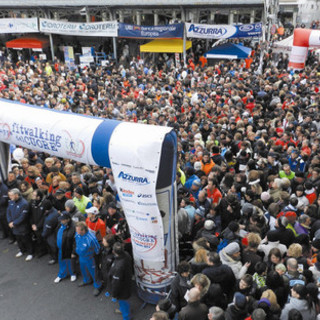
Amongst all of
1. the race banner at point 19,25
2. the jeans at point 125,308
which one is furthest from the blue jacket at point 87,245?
the race banner at point 19,25

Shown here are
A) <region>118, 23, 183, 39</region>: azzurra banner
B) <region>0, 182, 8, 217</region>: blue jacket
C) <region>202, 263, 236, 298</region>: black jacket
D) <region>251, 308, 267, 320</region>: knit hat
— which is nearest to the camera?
<region>251, 308, 267, 320</region>: knit hat

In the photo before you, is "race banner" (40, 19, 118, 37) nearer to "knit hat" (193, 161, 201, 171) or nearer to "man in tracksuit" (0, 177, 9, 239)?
"knit hat" (193, 161, 201, 171)

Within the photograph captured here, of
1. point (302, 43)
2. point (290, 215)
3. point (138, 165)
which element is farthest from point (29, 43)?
point (290, 215)

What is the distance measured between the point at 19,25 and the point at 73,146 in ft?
66.3

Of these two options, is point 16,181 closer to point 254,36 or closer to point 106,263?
point 106,263

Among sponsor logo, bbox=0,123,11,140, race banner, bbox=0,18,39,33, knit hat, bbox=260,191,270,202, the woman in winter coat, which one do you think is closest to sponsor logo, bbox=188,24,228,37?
race banner, bbox=0,18,39,33

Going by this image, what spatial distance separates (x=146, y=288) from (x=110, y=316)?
669 mm

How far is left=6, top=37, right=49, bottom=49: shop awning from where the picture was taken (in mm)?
22000

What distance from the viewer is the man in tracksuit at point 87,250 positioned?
5.14 meters

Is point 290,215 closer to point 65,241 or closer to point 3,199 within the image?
point 65,241

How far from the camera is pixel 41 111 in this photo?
567cm

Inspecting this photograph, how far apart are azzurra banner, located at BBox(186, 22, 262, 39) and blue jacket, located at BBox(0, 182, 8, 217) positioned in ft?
46.3

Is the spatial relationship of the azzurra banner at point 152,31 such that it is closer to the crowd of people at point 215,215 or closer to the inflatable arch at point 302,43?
the inflatable arch at point 302,43

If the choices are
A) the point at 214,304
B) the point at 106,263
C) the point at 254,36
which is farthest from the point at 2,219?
the point at 254,36
